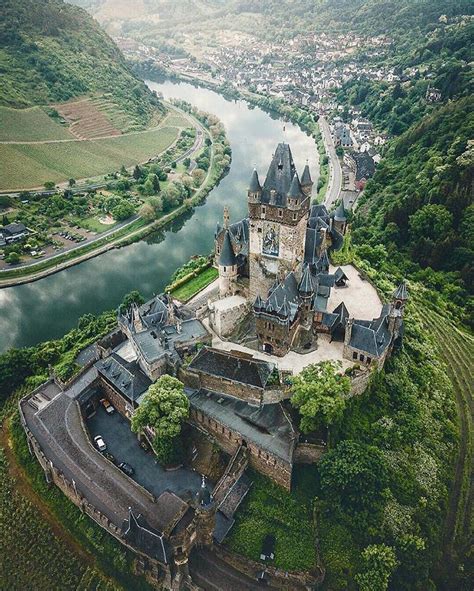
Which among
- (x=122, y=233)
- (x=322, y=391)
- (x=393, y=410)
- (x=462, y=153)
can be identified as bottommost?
(x=122, y=233)

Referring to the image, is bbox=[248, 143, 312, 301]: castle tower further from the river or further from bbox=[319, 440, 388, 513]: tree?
bbox=[319, 440, 388, 513]: tree

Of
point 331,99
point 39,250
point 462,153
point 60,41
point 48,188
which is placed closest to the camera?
point 462,153

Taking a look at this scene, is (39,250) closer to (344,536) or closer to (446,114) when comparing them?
(344,536)

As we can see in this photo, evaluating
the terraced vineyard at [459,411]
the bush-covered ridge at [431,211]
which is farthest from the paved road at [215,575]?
the bush-covered ridge at [431,211]

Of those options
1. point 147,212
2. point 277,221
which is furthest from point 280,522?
point 147,212

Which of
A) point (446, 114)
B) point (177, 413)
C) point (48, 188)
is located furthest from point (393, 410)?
point (48, 188)

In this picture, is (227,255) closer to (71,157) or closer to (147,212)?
(147,212)

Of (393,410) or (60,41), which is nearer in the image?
(393,410)
